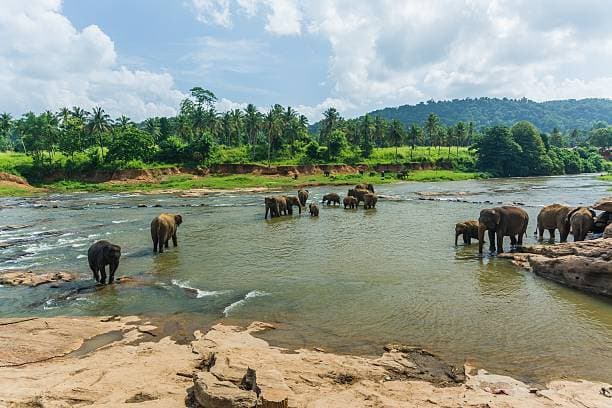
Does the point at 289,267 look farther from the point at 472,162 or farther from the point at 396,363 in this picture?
the point at 472,162

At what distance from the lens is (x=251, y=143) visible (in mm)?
93500

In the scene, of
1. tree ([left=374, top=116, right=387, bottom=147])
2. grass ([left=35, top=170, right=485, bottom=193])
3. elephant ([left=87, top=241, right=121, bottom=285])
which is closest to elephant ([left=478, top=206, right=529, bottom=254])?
elephant ([left=87, top=241, right=121, bottom=285])

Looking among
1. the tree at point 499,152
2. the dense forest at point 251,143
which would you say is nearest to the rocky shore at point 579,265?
the dense forest at point 251,143

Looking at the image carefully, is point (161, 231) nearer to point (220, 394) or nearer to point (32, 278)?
point (32, 278)

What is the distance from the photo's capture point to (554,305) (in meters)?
11.8

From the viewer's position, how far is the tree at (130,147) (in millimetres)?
70688

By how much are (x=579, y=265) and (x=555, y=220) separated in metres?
8.32

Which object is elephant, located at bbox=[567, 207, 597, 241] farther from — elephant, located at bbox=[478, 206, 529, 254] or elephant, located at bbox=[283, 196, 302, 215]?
elephant, located at bbox=[283, 196, 302, 215]

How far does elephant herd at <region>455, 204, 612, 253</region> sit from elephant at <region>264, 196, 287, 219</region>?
1425cm

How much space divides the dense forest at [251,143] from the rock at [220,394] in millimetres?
69728

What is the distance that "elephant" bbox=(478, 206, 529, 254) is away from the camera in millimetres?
17641

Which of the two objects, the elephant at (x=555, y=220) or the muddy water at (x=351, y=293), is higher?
the elephant at (x=555, y=220)

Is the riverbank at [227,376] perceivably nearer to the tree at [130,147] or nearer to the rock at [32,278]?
the rock at [32,278]

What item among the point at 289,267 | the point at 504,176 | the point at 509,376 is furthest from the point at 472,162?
the point at 509,376
